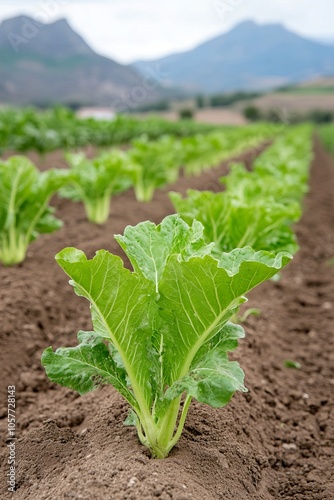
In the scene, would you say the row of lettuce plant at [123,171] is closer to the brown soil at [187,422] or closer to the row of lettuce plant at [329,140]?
the brown soil at [187,422]

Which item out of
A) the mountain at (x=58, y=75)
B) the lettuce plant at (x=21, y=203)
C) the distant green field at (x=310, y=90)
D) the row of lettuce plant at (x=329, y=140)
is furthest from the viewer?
the distant green field at (x=310, y=90)

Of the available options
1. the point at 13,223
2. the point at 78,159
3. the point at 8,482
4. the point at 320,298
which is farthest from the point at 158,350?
the point at 78,159

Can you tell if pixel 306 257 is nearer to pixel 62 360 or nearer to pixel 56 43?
pixel 62 360

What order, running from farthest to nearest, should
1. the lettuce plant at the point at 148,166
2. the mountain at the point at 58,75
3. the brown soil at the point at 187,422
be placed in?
the mountain at the point at 58,75
the lettuce plant at the point at 148,166
the brown soil at the point at 187,422

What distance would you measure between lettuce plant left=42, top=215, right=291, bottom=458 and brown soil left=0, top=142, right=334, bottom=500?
23 cm

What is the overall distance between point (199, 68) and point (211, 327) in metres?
129

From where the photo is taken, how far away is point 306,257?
25.2 ft

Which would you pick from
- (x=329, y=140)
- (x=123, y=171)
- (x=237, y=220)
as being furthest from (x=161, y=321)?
(x=329, y=140)

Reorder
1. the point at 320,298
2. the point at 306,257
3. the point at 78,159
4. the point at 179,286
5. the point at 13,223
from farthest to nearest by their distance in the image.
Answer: the point at 306,257
the point at 78,159
the point at 320,298
the point at 13,223
the point at 179,286

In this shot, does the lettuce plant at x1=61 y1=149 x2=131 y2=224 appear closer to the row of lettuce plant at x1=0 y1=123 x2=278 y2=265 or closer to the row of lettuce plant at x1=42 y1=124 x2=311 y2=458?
the row of lettuce plant at x1=0 y1=123 x2=278 y2=265

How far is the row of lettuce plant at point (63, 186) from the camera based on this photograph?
4883 mm

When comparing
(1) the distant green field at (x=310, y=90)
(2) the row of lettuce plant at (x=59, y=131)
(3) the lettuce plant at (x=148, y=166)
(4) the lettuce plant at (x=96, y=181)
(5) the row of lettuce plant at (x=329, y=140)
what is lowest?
(1) the distant green field at (x=310, y=90)

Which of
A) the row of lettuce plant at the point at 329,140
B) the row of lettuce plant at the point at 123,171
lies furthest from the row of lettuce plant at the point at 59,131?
the row of lettuce plant at the point at 329,140

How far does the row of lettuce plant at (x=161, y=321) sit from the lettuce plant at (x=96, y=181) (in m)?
4.45
